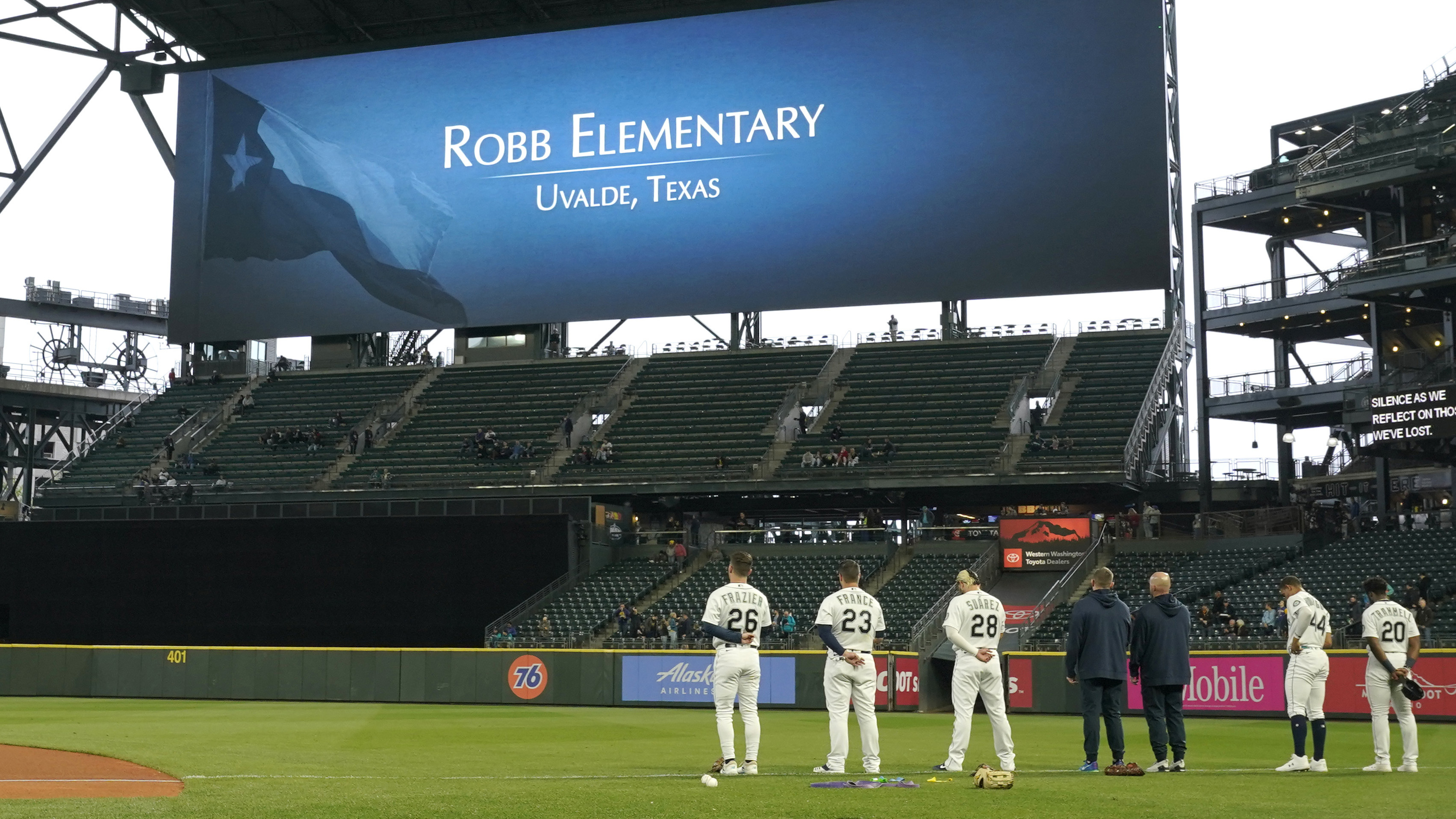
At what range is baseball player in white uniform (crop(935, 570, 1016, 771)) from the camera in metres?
12.1

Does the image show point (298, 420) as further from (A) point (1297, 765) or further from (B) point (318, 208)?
(A) point (1297, 765)

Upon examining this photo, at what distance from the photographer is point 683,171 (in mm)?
44000

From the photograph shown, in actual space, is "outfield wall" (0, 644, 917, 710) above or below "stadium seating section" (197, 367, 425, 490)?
below

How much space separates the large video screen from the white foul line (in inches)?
3.0

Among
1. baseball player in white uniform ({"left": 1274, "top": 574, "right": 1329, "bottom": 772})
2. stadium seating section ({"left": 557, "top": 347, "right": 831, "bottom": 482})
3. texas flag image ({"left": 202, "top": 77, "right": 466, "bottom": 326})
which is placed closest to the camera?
baseball player in white uniform ({"left": 1274, "top": 574, "right": 1329, "bottom": 772})

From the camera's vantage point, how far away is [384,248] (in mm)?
46156

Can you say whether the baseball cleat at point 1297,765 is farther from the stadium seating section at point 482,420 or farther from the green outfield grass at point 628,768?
the stadium seating section at point 482,420

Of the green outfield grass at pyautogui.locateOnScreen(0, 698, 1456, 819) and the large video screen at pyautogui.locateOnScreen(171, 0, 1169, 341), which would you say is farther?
the large video screen at pyautogui.locateOnScreen(171, 0, 1169, 341)

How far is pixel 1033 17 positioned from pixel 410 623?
76.7 ft

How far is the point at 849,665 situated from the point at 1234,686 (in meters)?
15.0

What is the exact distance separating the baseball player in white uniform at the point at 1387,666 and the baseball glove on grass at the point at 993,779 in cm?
396

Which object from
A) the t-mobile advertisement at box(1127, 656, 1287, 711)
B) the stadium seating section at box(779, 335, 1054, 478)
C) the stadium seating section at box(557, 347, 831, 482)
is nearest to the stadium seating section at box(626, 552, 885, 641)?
the stadium seating section at box(779, 335, 1054, 478)

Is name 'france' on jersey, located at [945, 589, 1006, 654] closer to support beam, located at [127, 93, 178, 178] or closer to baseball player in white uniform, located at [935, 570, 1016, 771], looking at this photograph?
baseball player in white uniform, located at [935, 570, 1016, 771]

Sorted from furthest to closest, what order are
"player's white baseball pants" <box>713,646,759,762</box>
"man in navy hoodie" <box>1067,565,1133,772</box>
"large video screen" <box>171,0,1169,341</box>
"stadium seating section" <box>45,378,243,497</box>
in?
"stadium seating section" <box>45,378,243,497</box> → "large video screen" <box>171,0,1169,341</box> → "man in navy hoodie" <box>1067,565,1133,772</box> → "player's white baseball pants" <box>713,646,759,762</box>
